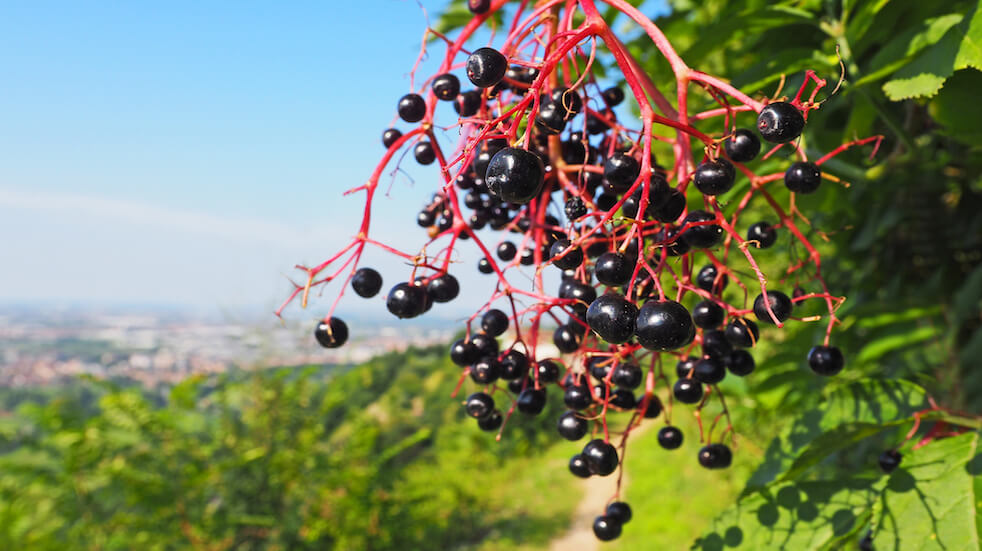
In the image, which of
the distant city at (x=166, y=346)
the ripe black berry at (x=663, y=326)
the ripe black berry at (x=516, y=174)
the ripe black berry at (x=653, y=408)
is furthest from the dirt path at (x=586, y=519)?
the ripe black berry at (x=516, y=174)

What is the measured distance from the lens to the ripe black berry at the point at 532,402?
118cm

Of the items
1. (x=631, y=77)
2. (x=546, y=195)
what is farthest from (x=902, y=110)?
(x=631, y=77)

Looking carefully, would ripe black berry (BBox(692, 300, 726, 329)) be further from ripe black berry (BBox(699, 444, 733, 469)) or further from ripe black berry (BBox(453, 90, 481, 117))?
ripe black berry (BBox(453, 90, 481, 117))

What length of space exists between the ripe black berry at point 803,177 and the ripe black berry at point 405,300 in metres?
0.71

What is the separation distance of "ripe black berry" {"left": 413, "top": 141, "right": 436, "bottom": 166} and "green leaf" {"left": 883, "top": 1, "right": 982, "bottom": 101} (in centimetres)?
94

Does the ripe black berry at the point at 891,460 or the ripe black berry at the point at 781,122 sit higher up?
the ripe black berry at the point at 781,122

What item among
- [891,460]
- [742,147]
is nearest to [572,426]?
[742,147]

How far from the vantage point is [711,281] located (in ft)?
3.86

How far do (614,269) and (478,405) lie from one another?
504 millimetres

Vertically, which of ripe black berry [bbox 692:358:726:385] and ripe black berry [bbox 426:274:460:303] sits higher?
ripe black berry [bbox 426:274:460:303]

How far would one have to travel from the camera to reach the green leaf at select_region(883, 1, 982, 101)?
1067 millimetres

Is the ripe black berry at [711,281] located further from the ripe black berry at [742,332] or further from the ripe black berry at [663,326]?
the ripe black berry at [663,326]

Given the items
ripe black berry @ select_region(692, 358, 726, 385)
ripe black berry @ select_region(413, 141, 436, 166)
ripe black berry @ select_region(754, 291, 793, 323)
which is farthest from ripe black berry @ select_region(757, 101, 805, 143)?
ripe black berry @ select_region(413, 141, 436, 166)

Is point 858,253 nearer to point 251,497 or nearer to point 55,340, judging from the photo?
point 251,497
